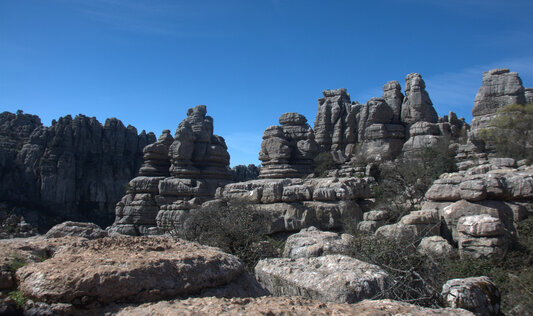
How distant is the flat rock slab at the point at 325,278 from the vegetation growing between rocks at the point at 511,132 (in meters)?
14.9

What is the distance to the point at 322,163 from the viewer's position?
22.4m

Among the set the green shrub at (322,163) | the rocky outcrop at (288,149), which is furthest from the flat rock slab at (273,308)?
the green shrub at (322,163)

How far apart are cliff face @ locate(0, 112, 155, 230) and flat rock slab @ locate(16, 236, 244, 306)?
46.1 metres

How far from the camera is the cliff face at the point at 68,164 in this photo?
152ft

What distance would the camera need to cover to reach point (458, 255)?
23.0 ft

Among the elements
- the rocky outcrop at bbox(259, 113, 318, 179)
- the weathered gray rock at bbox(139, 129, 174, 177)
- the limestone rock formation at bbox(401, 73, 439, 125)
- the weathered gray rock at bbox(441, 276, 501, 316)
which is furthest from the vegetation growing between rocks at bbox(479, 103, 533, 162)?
the weathered gray rock at bbox(139, 129, 174, 177)

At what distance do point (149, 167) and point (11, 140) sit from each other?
3432 cm

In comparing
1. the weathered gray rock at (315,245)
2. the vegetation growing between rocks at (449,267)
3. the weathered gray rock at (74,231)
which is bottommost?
the vegetation growing between rocks at (449,267)

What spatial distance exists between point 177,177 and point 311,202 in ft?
44.7

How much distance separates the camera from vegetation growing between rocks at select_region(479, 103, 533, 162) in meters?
16.8

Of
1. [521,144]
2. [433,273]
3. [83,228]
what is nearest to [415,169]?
[521,144]

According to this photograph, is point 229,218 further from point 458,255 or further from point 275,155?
point 275,155

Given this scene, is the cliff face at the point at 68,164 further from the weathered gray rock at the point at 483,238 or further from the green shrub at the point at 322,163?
the weathered gray rock at the point at 483,238

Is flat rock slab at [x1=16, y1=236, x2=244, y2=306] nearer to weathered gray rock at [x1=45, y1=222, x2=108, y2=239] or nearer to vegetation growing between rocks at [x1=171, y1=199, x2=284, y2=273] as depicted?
weathered gray rock at [x1=45, y1=222, x2=108, y2=239]
